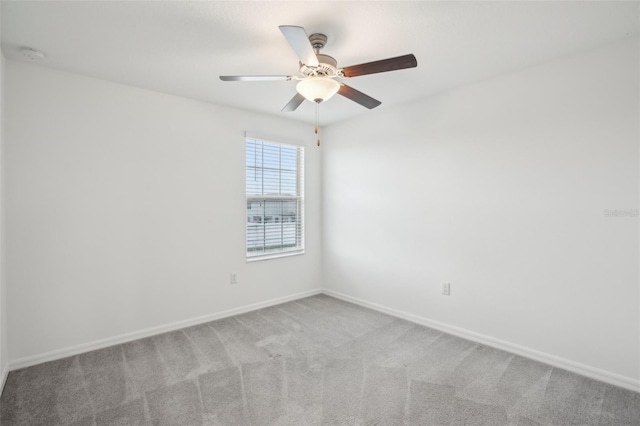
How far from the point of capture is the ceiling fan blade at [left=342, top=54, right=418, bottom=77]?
1876 millimetres

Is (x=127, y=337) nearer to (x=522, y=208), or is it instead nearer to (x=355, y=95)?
(x=355, y=95)

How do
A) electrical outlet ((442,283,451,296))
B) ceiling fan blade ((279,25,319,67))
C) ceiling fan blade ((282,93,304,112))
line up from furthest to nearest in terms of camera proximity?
electrical outlet ((442,283,451,296)) < ceiling fan blade ((282,93,304,112)) < ceiling fan blade ((279,25,319,67))

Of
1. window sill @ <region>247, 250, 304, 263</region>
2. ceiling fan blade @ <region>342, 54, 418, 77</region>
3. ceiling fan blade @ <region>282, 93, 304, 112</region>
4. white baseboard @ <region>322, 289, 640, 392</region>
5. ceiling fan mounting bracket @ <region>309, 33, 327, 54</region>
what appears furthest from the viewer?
window sill @ <region>247, 250, 304, 263</region>

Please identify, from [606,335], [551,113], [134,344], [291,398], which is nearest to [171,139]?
[134,344]

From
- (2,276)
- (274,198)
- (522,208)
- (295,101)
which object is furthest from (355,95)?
(2,276)

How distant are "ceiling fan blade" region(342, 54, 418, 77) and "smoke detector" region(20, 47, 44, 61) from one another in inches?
91.2

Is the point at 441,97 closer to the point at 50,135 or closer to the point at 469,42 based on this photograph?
the point at 469,42

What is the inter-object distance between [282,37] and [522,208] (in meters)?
2.42

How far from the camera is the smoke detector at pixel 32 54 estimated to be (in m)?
2.34

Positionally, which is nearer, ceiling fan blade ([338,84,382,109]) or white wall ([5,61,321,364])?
ceiling fan blade ([338,84,382,109])

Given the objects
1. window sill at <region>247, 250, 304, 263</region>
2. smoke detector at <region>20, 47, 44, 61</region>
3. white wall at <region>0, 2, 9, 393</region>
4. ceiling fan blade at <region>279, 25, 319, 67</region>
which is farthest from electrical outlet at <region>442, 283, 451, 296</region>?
smoke detector at <region>20, 47, 44, 61</region>

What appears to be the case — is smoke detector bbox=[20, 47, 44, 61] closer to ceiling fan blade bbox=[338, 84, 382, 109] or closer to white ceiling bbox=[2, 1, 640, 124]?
white ceiling bbox=[2, 1, 640, 124]

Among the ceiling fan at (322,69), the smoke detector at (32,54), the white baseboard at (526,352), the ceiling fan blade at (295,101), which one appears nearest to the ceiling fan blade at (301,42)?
the ceiling fan at (322,69)

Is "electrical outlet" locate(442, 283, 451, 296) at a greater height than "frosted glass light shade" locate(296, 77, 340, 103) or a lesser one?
lesser
